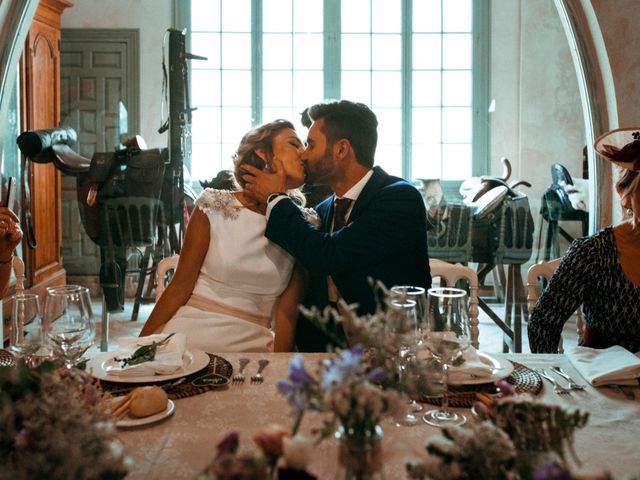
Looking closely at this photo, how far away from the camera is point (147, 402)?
116cm

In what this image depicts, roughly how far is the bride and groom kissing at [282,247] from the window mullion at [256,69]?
344cm

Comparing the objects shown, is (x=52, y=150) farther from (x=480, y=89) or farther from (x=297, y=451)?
(x=297, y=451)

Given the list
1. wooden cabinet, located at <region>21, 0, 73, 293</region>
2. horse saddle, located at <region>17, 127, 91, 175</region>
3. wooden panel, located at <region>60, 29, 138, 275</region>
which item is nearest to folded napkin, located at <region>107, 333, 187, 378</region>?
horse saddle, located at <region>17, 127, 91, 175</region>

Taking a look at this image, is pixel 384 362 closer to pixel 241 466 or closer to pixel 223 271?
pixel 241 466

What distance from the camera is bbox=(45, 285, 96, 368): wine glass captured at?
1.20 m

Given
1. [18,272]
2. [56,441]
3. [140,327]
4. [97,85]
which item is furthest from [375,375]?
[97,85]

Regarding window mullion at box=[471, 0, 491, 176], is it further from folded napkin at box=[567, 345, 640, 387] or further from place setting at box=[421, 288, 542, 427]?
place setting at box=[421, 288, 542, 427]

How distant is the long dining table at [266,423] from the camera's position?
980 millimetres

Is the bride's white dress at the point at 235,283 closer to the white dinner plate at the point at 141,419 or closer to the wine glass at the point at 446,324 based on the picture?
the white dinner plate at the point at 141,419

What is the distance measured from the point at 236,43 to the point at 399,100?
4.38ft

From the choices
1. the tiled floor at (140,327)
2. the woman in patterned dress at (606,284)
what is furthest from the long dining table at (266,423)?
the tiled floor at (140,327)

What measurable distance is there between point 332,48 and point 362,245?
12.8 ft

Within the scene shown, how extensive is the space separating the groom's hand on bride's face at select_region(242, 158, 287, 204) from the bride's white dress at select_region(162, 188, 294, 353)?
0.24ft

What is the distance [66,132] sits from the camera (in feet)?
14.1
